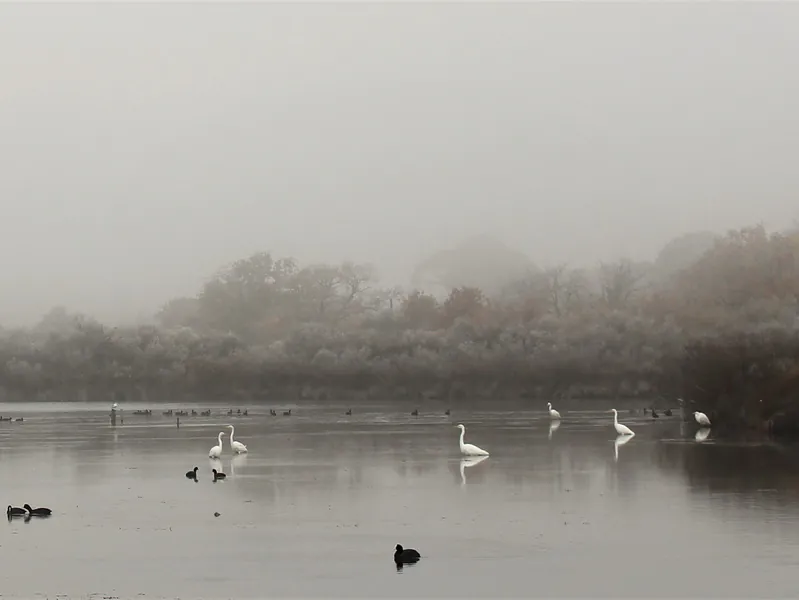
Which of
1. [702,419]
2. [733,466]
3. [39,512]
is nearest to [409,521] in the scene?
[39,512]

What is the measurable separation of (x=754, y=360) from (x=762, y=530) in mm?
22388

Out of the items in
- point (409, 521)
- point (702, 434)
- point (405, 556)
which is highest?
point (405, 556)

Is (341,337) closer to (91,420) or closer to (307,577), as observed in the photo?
(91,420)

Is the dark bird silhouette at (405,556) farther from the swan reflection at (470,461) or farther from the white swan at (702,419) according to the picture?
the white swan at (702,419)

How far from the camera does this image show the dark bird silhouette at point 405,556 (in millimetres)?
14203

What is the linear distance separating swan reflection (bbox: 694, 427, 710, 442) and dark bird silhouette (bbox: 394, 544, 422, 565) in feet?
67.9

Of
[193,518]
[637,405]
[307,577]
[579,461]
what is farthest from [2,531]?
[637,405]

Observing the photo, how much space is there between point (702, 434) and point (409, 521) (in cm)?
2005

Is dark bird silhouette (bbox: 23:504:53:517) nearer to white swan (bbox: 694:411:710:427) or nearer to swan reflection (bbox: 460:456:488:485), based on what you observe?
swan reflection (bbox: 460:456:488:485)

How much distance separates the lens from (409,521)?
17922 mm

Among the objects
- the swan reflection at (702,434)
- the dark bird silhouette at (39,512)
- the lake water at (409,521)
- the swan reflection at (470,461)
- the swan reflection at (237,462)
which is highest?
the dark bird silhouette at (39,512)

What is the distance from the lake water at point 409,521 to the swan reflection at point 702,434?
2.98 ft

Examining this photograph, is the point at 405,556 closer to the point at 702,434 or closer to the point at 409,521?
the point at 409,521

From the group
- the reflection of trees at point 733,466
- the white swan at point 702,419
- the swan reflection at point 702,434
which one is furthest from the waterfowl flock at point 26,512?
the white swan at point 702,419
